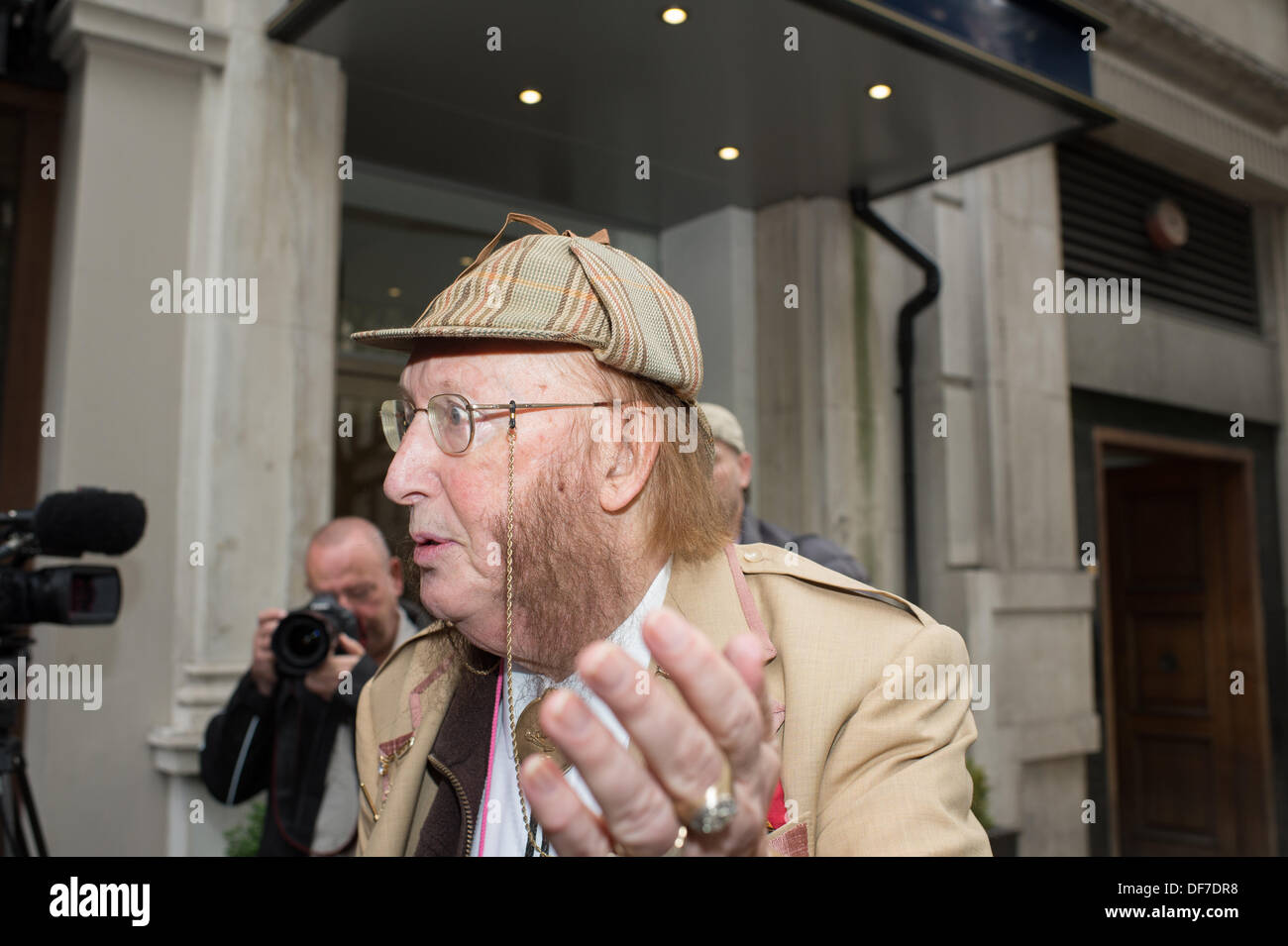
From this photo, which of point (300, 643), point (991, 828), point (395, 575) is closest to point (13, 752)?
point (300, 643)

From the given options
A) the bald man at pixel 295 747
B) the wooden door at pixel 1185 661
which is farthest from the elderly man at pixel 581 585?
the wooden door at pixel 1185 661

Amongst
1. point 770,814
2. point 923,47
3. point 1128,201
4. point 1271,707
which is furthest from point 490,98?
point 1271,707

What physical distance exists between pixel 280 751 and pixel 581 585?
186 centimetres

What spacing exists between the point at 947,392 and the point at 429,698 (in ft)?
17.6

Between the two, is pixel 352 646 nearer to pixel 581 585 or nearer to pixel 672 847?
pixel 581 585

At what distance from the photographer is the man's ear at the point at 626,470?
4.54 ft

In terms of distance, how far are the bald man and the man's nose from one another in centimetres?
144

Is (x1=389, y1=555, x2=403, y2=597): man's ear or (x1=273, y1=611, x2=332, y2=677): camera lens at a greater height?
(x1=389, y1=555, x2=403, y2=597): man's ear

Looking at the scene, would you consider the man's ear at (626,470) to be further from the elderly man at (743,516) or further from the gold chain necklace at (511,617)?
the elderly man at (743,516)

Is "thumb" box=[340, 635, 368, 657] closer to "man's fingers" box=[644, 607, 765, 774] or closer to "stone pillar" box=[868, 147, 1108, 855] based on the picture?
"man's fingers" box=[644, 607, 765, 774]

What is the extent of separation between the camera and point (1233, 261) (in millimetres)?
8625

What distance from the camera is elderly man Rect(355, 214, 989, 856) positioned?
118cm

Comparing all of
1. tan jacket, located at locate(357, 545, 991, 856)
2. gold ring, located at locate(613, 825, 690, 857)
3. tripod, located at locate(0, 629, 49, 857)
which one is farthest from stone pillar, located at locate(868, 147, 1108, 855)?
gold ring, located at locate(613, 825, 690, 857)

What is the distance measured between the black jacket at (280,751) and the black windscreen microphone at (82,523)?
615 millimetres
